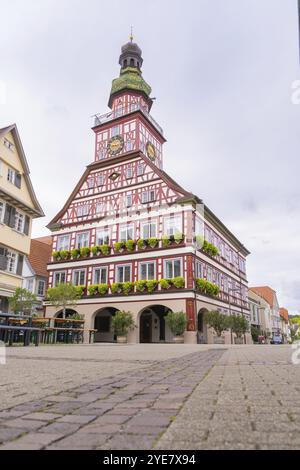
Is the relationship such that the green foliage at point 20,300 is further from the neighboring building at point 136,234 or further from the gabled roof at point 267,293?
the gabled roof at point 267,293

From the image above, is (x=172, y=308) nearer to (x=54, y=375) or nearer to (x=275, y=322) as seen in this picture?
(x=54, y=375)

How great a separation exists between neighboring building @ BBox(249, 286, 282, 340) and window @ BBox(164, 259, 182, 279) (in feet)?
130

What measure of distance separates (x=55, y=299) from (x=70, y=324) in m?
1.80

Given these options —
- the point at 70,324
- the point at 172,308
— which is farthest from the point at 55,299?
the point at 172,308

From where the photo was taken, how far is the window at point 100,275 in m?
31.9

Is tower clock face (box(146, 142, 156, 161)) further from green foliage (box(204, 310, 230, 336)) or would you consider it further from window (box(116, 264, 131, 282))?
green foliage (box(204, 310, 230, 336))

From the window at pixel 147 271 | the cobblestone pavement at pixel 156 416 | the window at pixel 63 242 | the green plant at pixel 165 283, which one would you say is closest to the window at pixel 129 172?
the window at pixel 147 271

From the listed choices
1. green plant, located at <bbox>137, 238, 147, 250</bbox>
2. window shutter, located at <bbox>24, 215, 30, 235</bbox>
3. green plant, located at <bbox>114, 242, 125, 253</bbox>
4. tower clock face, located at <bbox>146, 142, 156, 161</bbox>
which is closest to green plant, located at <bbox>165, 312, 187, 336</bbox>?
green plant, located at <bbox>137, 238, 147, 250</bbox>

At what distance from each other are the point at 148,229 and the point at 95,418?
92.6 ft

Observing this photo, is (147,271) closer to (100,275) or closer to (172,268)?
(172,268)

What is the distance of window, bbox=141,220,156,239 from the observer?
3045 cm

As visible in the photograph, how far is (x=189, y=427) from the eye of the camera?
2.23 m

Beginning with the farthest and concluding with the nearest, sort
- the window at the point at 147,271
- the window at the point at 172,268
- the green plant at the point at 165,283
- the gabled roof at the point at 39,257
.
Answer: the gabled roof at the point at 39,257 < the window at the point at 147,271 < the window at the point at 172,268 < the green plant at the point at 165,283

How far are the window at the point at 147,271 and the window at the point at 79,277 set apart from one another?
566 centimetres
